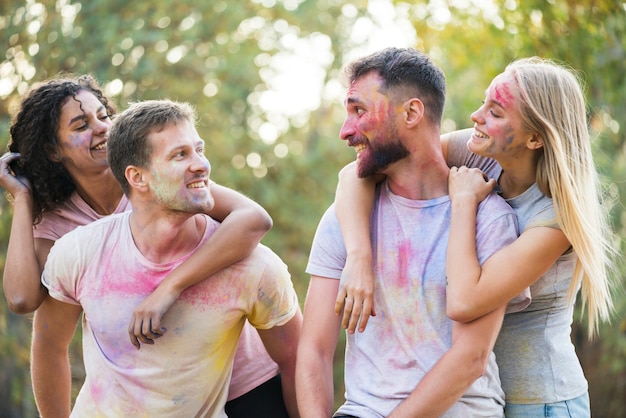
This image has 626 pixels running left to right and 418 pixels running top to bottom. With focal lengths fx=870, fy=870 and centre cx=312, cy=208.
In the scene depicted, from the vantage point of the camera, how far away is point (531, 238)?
112 inches

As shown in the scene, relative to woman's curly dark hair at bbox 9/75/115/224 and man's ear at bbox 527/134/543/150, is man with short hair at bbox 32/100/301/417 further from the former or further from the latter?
man's ear at bbox 527/134/543/150

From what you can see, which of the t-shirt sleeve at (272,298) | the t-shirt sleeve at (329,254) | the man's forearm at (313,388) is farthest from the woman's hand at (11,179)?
the man's forearm at (313,388)

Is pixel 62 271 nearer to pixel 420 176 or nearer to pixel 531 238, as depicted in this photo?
pixel 420 176

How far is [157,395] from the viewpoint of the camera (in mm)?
3094

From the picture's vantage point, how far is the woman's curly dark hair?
3.45 metres

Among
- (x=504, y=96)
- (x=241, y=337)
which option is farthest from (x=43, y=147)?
(x=504, y=96)

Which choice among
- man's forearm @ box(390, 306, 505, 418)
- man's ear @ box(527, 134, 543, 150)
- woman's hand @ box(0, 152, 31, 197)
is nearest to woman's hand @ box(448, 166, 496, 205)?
→ man's ear @ box(527, 134, 543, 150)

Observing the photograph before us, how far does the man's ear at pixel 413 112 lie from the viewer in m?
3.13

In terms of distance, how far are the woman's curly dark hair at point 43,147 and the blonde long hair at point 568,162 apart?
5.79ft

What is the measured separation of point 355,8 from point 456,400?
44.3 feet

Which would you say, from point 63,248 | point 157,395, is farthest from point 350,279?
point 63,248

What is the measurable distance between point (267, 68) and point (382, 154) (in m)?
10.9

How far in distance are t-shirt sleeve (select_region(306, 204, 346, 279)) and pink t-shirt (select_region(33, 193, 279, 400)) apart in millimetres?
477

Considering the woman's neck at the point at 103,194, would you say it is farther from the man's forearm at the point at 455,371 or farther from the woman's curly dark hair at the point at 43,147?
the man's forearm at the point at 455,371
